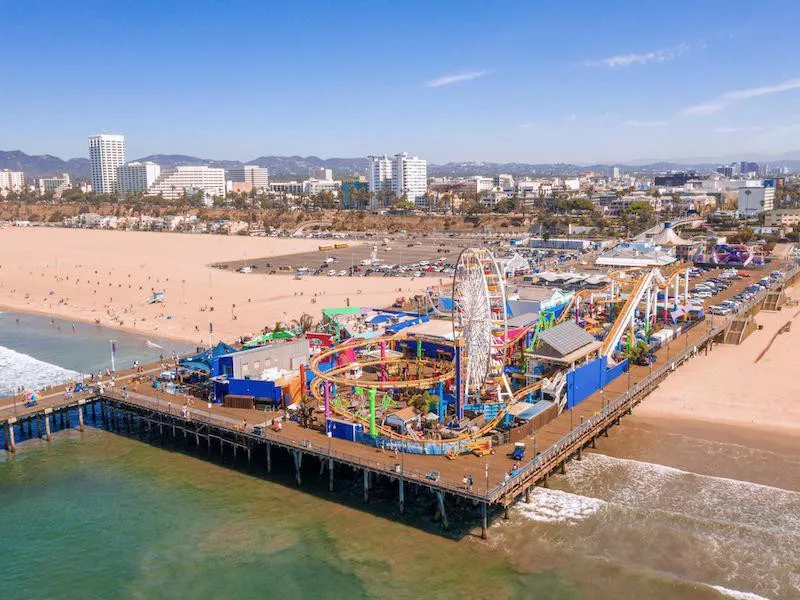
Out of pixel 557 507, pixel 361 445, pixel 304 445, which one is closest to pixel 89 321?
pixel 304 445

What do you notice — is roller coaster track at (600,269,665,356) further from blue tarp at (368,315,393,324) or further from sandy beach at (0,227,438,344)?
sandy beach at (0,227,438,344)

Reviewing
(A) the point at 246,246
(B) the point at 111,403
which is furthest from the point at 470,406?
(A) the point at 246,246

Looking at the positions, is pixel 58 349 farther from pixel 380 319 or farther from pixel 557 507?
pixel 557 507

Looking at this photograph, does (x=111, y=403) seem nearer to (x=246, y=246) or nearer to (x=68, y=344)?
(x=68, y=344)

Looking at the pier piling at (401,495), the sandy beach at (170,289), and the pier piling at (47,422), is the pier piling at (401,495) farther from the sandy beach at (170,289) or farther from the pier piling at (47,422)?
the sandy beach at (170,289)

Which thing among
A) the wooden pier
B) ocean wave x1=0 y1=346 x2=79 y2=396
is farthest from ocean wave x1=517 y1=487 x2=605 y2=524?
ocean wave x1=0 y1=346 x2=79 y2=396

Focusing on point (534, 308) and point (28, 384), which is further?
point (534, 308)
